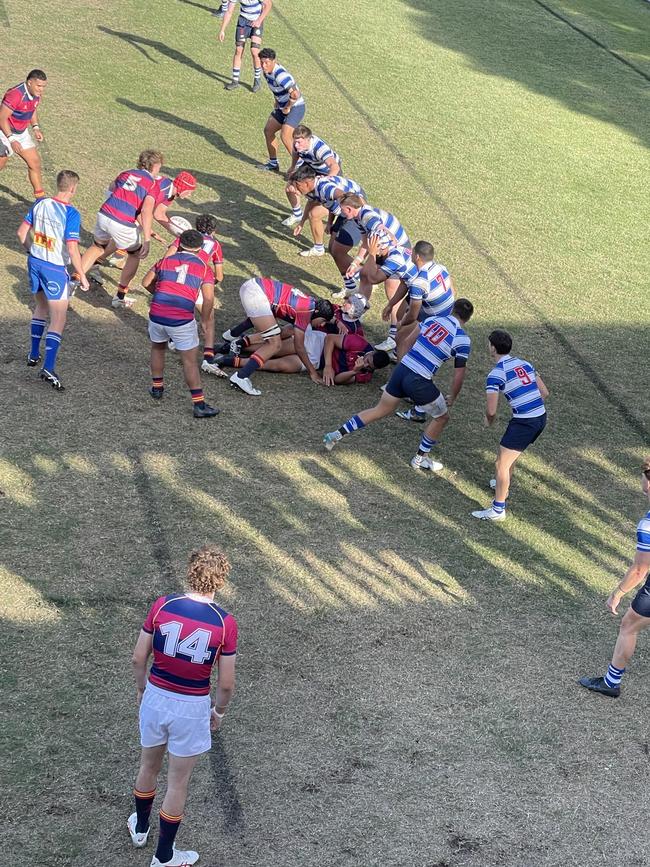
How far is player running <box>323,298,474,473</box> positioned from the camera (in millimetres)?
8500

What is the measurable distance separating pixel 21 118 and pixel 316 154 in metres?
3.48

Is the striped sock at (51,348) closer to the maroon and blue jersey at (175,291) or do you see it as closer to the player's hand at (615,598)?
the maroon and blue jersey at (175,291)

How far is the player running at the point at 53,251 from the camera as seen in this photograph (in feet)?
28.8

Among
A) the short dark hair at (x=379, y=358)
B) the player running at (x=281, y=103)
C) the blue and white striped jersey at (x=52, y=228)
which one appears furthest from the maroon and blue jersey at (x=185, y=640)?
the player running at (x=281, y=103)

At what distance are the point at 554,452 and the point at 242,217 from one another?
5667mm

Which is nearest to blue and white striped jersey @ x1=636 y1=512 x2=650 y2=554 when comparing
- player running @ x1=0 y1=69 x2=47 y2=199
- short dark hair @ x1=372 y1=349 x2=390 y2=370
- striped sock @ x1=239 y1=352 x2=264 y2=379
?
short dark hair @ x1=372 y1=349 x2=390 y2=370

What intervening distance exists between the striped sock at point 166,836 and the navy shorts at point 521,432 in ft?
14.2

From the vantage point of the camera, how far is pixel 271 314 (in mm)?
9570

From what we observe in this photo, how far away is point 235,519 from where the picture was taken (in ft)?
25.7

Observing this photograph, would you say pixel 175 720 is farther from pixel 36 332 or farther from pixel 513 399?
pixel 36 332

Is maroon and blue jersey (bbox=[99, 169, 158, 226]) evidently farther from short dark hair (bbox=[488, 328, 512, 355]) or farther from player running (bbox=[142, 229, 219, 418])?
short dark hair (bbox=[488, 328, 512, 355])

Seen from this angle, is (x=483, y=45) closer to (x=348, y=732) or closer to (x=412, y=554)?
(x=412, y=554)

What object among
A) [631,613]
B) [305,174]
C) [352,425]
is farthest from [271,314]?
[631,613]

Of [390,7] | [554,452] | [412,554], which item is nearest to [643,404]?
[554,452]
